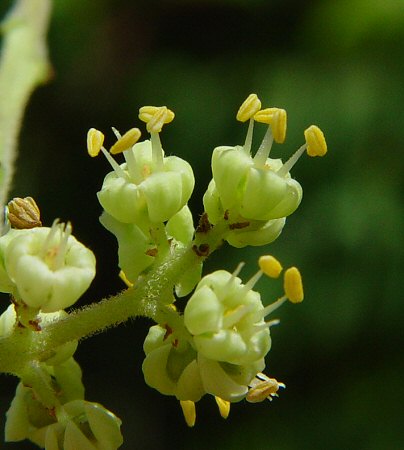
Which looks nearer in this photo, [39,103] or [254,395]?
[254,395]

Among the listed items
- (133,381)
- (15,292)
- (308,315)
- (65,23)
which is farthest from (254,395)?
(133,381)

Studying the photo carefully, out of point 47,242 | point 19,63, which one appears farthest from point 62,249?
point 19,63

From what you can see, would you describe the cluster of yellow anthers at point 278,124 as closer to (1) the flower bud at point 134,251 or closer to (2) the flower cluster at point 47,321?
(1) the flower bud at point 134,251

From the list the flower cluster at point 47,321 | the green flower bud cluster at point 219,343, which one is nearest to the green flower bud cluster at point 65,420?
the flower cluster at point 47,321

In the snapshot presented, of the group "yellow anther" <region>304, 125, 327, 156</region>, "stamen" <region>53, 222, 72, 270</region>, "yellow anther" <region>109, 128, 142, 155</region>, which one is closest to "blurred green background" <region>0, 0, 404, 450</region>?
"yellow anther" <region>304, 125, 327, 156</region>

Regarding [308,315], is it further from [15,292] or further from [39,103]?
[15,292]

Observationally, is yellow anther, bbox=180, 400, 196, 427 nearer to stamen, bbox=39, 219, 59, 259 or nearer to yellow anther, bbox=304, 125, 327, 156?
stamen, bbox=39, 219, 59, 259
